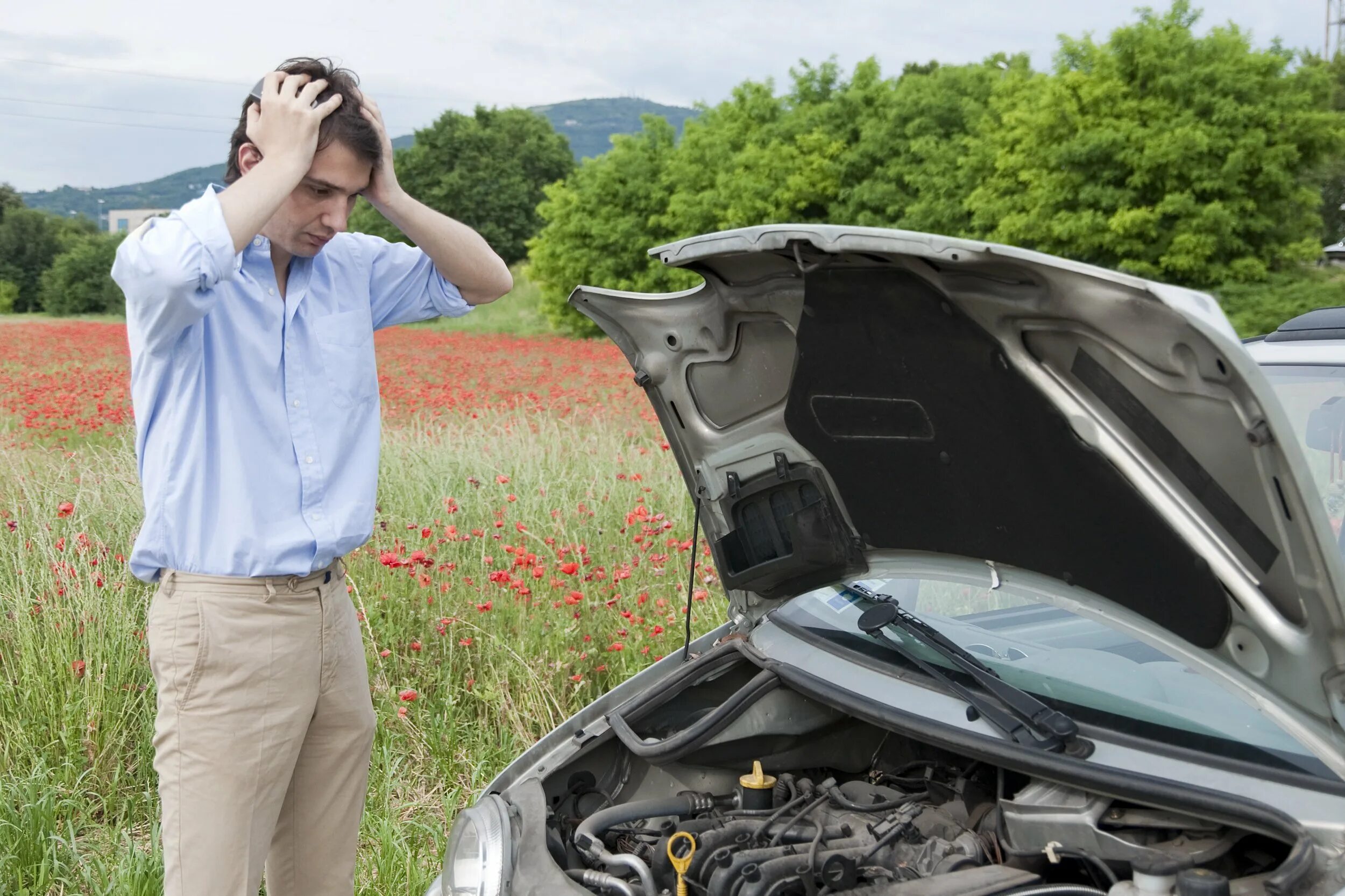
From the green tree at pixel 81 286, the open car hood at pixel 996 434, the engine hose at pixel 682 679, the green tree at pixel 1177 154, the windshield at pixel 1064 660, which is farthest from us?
the green tree at pixel 81 286

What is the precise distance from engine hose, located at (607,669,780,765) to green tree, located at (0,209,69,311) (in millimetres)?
59930

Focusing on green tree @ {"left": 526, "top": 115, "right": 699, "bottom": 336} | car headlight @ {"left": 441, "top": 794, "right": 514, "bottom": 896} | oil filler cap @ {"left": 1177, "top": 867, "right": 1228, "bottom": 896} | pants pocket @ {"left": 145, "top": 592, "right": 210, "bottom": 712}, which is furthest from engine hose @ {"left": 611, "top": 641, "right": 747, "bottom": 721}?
green tree @ {"left": 526, "top": 115, "right": 699, "bottom": 336}

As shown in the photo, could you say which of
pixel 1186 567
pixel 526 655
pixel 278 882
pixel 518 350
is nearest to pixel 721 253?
pixel 1186 567

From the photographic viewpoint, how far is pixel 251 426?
229 cm

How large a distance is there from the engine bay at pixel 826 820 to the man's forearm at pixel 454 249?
1060 millimetres

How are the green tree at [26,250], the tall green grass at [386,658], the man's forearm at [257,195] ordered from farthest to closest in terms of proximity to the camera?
the green tree at [26,250] < the tall green grass at [386,658] < the man's forearm at [257,195]

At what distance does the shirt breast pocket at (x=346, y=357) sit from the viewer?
95.0 inches

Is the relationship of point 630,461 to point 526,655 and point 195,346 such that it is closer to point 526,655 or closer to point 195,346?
point 526,655

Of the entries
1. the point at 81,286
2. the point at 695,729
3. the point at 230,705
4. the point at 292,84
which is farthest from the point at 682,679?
the point at 81,286

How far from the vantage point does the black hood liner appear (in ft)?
6.05

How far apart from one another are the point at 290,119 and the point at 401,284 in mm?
644

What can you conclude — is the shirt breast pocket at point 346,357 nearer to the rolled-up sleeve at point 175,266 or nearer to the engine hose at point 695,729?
the rolled-up sleeve at point 175,266

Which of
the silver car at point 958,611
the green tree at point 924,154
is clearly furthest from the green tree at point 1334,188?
the silver car at point 958,611

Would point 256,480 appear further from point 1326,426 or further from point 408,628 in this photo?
point 408,628
